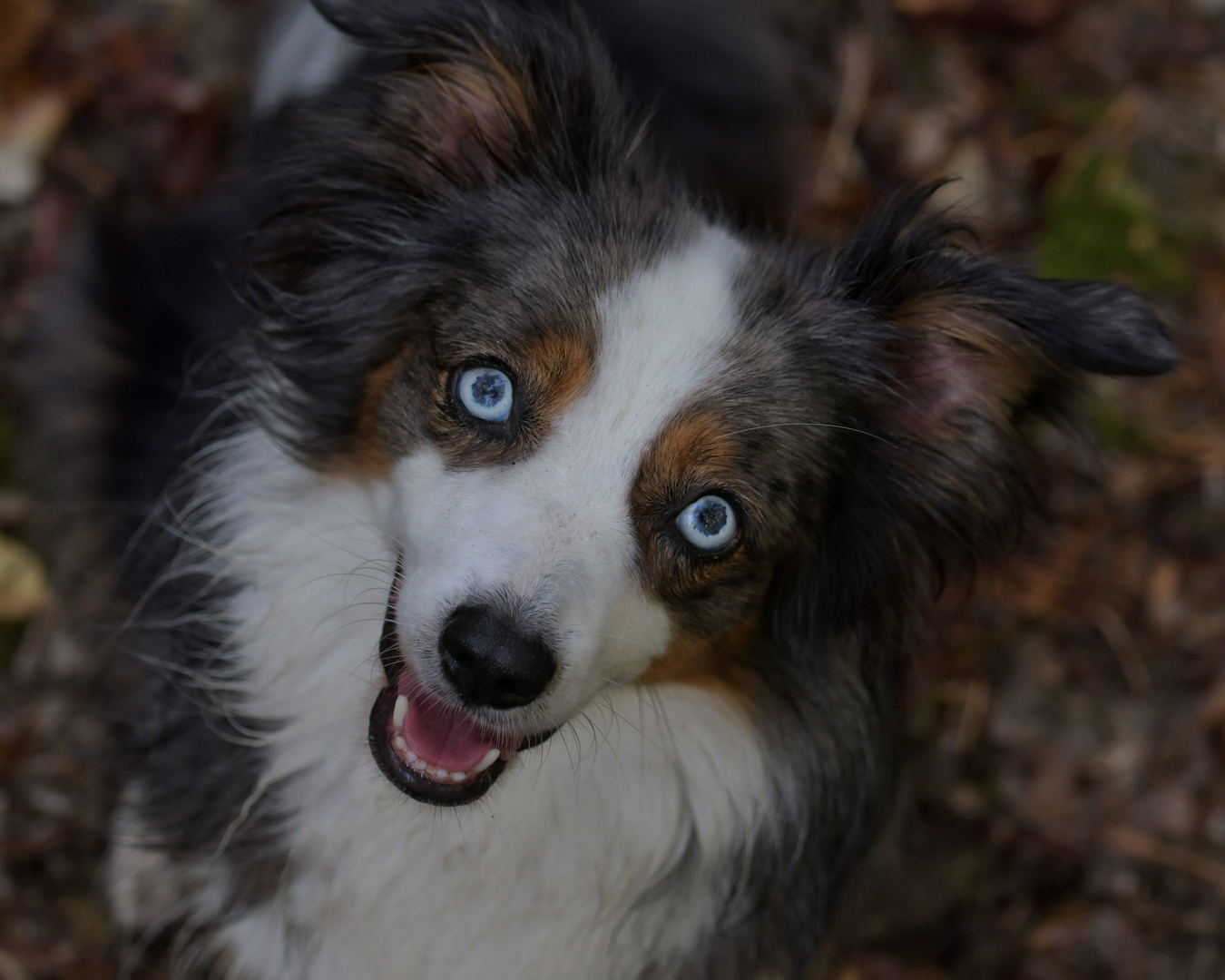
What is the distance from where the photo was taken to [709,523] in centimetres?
234

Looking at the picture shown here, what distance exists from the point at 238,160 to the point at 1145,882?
393 cm

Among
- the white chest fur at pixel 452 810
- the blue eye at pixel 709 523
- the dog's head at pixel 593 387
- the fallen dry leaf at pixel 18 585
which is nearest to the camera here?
the dog's head at pixel 593 387

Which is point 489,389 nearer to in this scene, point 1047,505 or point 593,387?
point 593,387

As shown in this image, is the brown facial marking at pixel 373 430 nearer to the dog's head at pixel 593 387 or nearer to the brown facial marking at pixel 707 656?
the dog's head at pixel 593 387

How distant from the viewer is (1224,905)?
13.0ft

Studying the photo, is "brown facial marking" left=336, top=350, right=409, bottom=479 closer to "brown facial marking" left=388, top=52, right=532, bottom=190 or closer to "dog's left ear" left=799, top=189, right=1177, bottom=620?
"brown facial marking" left=388, top=52, right=532, bottom=190

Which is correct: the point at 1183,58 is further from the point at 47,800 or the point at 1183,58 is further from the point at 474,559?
the point at 47,800

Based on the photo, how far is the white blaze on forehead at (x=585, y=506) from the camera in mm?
2115

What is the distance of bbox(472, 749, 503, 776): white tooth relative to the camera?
2402mm

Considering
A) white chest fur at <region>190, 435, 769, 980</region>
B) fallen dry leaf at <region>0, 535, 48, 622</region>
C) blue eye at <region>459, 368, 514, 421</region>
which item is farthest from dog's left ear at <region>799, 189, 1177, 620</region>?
fallen dry leaf at <region>0, 535, 48, 622</region>

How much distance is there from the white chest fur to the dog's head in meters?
0.18

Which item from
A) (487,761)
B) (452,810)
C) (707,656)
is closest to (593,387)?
(707,656)

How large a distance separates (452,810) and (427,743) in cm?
27

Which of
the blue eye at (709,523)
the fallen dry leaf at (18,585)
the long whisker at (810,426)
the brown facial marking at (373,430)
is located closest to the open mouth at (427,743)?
the brown facial marking at (373,430)
